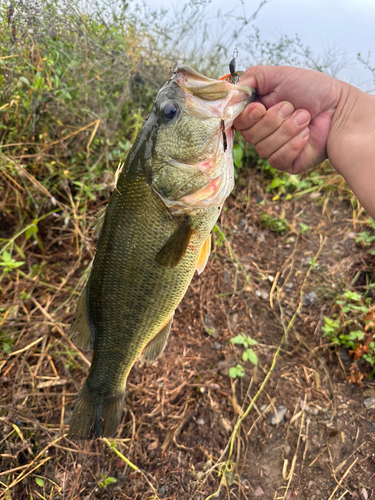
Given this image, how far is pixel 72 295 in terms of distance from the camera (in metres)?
2.67

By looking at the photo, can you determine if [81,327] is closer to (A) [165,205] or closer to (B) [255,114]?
(A) [165,205]

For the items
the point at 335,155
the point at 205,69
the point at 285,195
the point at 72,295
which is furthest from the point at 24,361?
the point at 205,69

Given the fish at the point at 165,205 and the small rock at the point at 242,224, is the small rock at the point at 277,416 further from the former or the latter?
the small rock at the point at 242,224

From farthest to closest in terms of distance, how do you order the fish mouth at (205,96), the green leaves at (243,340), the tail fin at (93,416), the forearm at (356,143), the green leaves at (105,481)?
the green leaves at (243,340) < the green leaves at (105,481) < the tail fin at (93,416) < the forearm at (356,143) < the fish mouth at (205,96)

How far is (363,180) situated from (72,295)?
228 cm

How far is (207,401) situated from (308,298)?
1350 millimetres

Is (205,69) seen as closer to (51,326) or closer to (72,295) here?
(72,295)

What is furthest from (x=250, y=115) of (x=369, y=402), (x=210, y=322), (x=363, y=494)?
(x=363, y=494)

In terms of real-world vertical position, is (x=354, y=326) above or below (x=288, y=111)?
below

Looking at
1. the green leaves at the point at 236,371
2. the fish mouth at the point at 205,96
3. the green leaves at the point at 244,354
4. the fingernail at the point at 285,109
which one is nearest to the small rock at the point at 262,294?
the green leaves at the point at 244,354

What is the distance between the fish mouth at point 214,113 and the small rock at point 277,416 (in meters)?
1.82

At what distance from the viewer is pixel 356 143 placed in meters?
1.61

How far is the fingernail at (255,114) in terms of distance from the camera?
1558 millimetres

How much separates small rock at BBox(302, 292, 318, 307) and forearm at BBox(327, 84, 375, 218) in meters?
1.59
